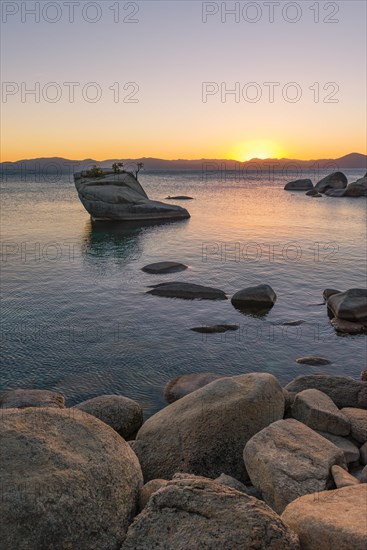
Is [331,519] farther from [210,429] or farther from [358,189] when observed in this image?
[358,189]

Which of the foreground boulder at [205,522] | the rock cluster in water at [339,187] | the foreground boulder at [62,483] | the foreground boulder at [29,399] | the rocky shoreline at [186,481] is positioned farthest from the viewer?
the rock cluster in water at [339,187]

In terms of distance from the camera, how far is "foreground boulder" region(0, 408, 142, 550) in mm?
6629

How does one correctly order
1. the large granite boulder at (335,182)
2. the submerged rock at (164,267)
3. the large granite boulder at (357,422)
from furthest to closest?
the large granite boulder at (335,182), the submerged rock at (164,267), the large granite boulder at (357,422)

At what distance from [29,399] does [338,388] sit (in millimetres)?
9156

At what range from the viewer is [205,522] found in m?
6.43

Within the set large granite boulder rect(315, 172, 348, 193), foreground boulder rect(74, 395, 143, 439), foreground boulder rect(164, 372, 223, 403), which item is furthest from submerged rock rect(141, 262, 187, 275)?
large granite boulder rect(315, 172, 348, 193)

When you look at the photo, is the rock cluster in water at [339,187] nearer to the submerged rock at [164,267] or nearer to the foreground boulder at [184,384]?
the submerged rock at [164,267]

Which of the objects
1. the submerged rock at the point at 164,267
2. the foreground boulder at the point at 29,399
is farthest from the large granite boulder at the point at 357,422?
the submerged rock at the point at 164,267

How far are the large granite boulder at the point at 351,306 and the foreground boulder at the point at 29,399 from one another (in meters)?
14.6

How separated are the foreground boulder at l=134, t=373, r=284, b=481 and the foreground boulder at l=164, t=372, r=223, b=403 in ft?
12.2

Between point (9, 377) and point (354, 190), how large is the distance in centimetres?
10523

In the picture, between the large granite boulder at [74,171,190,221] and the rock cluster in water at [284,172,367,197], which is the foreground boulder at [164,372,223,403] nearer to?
the large granite boulder at [74,171,190,221]

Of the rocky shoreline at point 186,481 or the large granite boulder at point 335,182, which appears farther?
the large granite boulder at point 335,182

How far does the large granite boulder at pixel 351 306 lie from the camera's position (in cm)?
2381
